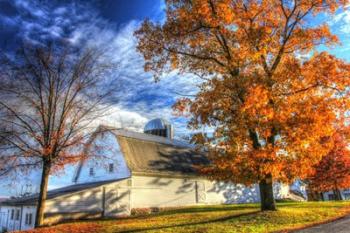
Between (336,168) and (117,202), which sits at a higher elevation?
(336,168)

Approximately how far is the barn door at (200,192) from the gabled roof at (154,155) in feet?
3.94

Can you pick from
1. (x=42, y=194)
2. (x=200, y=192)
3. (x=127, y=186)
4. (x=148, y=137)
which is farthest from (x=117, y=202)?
(x=200, y=192)

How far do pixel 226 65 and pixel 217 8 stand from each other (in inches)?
124

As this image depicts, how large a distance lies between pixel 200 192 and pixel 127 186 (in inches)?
363

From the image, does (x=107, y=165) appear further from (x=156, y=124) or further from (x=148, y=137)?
(x=156, y=124)

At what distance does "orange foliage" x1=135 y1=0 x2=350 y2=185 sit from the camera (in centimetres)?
1372

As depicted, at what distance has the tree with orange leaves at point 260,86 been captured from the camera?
13727 mm

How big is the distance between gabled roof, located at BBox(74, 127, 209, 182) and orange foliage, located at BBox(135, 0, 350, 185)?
39.5ft

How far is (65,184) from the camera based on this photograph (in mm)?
31797

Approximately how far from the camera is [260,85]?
43.9 ft

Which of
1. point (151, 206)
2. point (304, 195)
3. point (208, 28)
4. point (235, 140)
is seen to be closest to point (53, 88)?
point (208, 28)

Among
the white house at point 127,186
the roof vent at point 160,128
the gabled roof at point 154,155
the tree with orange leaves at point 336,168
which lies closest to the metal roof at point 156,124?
the roof vent at point 160,128

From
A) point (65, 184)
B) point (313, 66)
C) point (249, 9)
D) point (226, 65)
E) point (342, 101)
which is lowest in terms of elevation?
point (65, 184)

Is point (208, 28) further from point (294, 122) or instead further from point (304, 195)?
point (304, 195)
